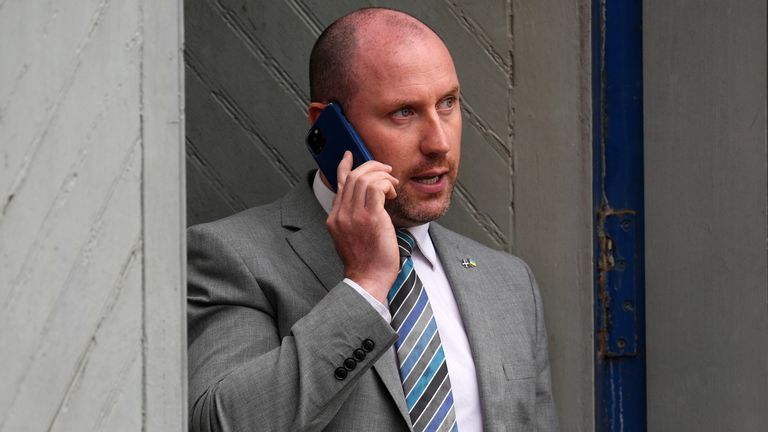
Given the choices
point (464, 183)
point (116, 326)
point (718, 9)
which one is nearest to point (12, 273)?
point (116, 326)

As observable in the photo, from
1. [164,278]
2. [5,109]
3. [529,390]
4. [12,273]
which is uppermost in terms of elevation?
[5,109]

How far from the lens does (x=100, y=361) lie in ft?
5.13

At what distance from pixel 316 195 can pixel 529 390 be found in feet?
1.88

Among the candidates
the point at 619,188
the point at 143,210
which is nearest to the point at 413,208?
the point at 619,188

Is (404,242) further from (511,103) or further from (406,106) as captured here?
(511,103)

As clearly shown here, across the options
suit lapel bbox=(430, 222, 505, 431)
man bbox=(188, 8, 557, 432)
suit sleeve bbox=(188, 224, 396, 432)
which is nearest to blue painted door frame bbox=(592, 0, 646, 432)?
man bbox=(188, 8, 557, 432)

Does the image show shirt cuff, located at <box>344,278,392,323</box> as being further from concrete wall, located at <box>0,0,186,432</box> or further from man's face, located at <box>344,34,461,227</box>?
concrete wall, located at <box>0,0,186,432</box>

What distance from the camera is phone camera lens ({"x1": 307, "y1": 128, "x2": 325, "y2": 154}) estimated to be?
8.02 ft

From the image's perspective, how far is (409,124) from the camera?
2.41 m

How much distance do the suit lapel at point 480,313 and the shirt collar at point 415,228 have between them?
1.5 inches

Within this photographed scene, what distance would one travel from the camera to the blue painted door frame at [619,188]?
9.42ft

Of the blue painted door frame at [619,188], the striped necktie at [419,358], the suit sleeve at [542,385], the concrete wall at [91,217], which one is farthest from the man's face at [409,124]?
the concrete wall at [91,217]

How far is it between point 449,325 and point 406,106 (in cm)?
43

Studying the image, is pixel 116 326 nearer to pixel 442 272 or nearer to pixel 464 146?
pixel 442 272
